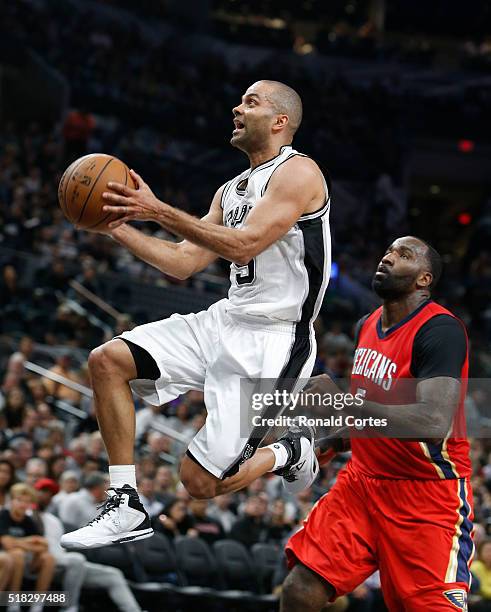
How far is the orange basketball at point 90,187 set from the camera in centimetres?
445

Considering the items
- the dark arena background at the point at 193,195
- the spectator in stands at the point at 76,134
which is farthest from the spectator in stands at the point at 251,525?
the spectator in stands at the point at 76,134

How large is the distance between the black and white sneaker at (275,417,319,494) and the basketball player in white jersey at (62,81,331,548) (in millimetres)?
208

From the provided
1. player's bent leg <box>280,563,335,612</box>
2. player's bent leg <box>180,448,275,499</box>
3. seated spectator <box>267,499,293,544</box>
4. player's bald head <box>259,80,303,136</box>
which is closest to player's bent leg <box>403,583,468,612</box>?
player's bent leg <box>280,563,335,612</box>

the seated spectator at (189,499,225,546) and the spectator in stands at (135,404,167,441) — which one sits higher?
the spectator in stands at (135,404,167,441)

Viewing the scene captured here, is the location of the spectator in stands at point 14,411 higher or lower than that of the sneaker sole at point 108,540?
higher

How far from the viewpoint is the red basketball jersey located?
525 centimetres

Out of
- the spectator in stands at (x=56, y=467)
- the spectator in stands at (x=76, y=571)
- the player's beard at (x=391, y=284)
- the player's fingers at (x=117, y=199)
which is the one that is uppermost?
the player's fingers at (x=117, y=199)

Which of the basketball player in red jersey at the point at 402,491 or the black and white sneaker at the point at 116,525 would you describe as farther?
the basketball player in red jersey at the point at 402,491

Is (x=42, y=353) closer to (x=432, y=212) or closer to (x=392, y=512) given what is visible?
(x=392, y=512)

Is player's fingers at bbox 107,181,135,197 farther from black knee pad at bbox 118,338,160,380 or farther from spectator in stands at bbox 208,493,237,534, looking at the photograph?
spectator in stands at bbox 208,493,237,534

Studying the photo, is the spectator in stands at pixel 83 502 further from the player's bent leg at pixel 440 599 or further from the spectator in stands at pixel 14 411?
the player's bent leg at pixel 440 599

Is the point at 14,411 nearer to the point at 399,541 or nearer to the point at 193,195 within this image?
the point at 399,541

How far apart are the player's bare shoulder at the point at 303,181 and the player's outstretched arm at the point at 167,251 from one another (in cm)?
47

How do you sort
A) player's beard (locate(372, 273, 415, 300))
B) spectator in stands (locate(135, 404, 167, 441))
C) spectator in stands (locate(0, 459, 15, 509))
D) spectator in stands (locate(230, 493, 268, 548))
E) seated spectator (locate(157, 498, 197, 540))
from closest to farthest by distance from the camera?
player's beard (locate(372, 273, 415, 300)) → spectator in stands (locate(0, 459, 15, 509)) → seated spectator (locate(157, 498, 197, 540)) → spectator in stands (locate(230, 493, 268, 548)) → spectator in stands (locate(135, 404, 167, 441))
